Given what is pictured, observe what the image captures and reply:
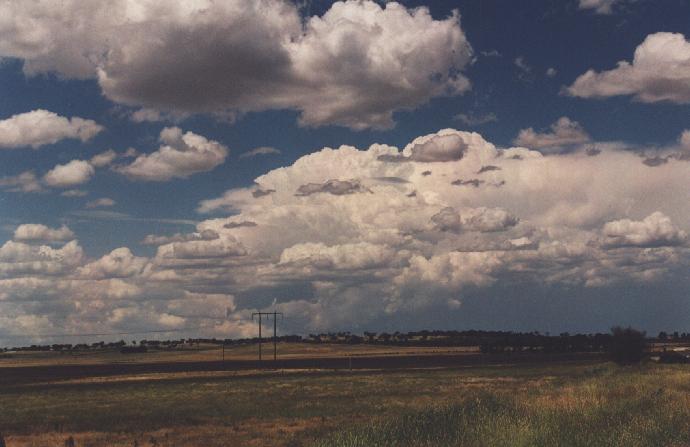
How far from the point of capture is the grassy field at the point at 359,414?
72.2 ft

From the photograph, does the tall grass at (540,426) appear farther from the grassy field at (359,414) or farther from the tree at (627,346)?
the tree at (627,346)

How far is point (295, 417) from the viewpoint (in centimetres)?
4669

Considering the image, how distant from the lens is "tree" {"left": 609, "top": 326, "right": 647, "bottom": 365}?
9906 cm

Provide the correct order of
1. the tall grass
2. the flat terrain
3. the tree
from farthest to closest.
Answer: the tree, the flat terrain, the tall grass

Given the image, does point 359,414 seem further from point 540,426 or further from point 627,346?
point 627,346

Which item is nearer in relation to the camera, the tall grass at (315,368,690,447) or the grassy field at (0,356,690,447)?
the tall grass at (315,368,690,447)

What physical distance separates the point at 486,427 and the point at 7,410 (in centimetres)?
5007

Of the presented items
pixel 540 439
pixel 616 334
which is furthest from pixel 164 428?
pixel 616 334

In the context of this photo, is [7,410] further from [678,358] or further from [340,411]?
[678,358]

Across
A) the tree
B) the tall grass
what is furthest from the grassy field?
the tree

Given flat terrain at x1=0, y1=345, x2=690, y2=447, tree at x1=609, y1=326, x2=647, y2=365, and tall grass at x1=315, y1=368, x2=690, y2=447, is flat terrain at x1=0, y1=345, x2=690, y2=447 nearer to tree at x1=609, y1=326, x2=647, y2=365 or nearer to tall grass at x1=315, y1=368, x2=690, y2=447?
tall grass at x1=315, y1=368, x2=690, y2=447

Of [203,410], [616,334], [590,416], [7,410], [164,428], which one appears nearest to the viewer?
[590,416]

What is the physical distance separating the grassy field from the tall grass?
6 centimetres

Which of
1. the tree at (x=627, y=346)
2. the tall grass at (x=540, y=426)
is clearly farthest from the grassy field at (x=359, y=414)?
the tree at (x=627, y=346)
